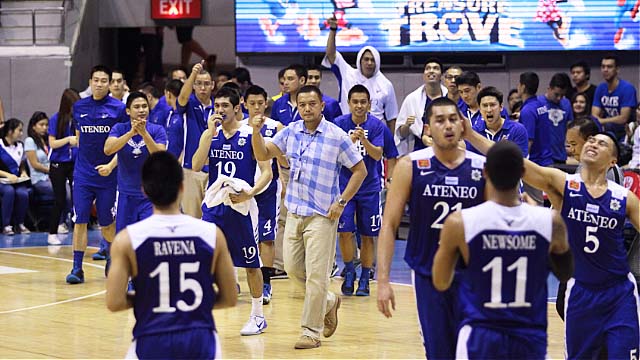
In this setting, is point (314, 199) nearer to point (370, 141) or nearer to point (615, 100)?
point (370, 141)

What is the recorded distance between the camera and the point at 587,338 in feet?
21.9

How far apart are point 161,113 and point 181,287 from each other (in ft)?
29.2

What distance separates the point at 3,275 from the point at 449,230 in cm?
883

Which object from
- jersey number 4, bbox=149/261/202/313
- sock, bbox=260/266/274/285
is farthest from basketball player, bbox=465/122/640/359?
sock, bbox=260/266/274/285

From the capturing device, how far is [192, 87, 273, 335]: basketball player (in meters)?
9.49

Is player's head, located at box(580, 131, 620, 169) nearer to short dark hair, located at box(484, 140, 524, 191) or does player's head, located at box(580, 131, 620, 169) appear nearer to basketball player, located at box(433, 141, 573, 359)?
basketball player, located at box(433, 141, 573, 359)

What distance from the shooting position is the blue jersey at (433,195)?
6305 mm

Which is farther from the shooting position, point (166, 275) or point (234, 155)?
point (234, 155)

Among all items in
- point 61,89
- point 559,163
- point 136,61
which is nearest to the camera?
point 559,163

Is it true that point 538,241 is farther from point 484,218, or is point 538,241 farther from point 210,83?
point 210,83

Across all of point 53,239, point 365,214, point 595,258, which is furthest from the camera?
point 53,239

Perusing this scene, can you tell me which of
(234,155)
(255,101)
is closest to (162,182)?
(234,155)

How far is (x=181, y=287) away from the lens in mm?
5145

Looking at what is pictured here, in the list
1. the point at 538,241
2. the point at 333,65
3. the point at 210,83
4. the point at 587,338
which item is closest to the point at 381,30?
the point at 333,65
